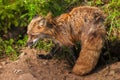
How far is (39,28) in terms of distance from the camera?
618 cm

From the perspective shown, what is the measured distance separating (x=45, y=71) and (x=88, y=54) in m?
0.88

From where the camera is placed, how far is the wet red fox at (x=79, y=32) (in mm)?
5984

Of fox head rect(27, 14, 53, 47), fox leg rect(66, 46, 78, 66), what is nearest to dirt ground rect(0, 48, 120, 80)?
fox leg rect(66, 46, 78, 66)

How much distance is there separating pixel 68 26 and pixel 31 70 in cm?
111

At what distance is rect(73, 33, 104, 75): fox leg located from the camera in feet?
19.6

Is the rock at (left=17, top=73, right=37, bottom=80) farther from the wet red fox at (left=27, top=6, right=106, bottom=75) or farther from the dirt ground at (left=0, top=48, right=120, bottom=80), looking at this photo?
the wet red fox at (left=27, top=6, right=106, bottom=75)

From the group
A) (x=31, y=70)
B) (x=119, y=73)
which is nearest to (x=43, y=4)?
(x=31, y=70)

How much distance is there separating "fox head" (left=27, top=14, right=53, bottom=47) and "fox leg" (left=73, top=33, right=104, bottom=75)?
718 millimetres

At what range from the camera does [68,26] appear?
6211 mm

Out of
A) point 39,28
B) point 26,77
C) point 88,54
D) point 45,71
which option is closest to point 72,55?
point 88,54

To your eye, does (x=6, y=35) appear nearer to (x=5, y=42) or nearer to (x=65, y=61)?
(x=5, y=42)

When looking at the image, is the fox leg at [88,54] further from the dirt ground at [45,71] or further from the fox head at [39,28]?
the fox head at [39,28]

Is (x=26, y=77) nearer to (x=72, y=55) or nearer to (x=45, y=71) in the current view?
(x=45, y=71)

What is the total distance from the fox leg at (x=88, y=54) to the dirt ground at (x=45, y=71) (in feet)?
0.46
